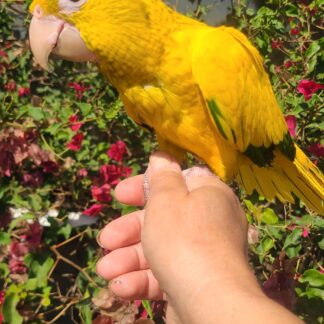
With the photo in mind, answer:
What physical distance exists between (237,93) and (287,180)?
437 mm

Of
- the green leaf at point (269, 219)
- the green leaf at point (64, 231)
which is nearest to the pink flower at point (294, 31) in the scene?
the green leaf at point (269, 219)

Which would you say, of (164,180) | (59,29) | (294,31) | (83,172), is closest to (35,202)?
(83,172)

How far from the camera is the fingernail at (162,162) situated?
1163 millimetres

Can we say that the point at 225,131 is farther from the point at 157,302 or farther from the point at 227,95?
the point at 157,302

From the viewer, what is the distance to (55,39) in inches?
36.1

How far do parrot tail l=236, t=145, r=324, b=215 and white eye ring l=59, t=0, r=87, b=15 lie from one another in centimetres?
67

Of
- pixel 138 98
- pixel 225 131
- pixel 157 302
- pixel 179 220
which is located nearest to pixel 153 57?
pixel 138 98

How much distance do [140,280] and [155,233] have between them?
11.8 inches

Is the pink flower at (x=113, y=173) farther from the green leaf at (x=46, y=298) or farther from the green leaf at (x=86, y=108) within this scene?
the green leaf at (x=46, y=298)

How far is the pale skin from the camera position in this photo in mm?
706

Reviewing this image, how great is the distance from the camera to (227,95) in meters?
1.07

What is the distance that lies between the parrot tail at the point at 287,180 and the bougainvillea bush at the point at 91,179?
58 millimetres

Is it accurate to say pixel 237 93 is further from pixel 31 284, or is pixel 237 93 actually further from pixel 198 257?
pixel 31 284

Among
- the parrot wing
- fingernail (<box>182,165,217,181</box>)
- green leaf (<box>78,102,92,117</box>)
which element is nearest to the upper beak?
the parrot wing
